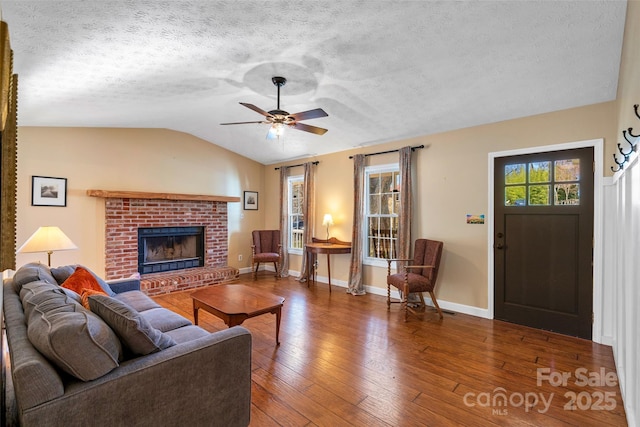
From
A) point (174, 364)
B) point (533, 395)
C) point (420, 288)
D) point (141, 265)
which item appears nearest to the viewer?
point (174, 364)

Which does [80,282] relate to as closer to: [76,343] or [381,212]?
Result: [76,343]

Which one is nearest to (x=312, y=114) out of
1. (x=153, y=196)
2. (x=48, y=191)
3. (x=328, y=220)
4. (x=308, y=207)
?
(x=328, y=220)

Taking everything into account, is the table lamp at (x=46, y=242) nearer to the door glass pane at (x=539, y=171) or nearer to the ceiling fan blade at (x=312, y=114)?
the ceiling fan blade at (x=312, y=114)

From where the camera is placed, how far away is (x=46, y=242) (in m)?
3.15

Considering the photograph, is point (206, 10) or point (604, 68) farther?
point (604, 68)

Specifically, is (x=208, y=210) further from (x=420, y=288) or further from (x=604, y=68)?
(x=604, y=68)

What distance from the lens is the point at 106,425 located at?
1290mm

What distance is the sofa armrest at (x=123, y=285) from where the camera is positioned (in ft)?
11.1

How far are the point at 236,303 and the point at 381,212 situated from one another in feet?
9.80

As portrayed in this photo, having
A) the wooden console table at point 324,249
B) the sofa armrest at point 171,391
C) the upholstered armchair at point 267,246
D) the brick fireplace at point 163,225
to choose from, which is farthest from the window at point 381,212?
the sofa armrest at point 171,391

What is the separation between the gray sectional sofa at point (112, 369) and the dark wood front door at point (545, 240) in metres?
3.40

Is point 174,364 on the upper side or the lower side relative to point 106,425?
upper

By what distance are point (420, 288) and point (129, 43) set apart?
384cm

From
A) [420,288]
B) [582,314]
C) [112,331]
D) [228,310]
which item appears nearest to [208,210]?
[228,310]
